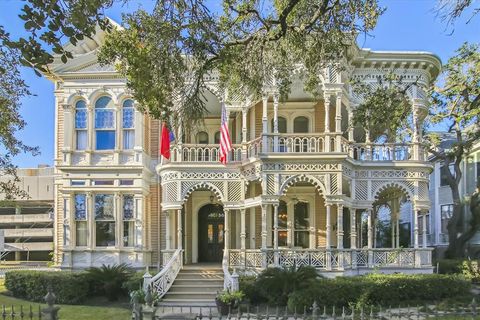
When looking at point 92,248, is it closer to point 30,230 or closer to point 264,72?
point 264,72

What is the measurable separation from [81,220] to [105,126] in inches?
158

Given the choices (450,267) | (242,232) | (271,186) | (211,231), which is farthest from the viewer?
(211,231)

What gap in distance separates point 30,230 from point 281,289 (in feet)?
172

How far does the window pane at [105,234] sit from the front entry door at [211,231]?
387 centimetres

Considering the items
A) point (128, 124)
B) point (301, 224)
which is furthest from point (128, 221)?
point (301, 224)

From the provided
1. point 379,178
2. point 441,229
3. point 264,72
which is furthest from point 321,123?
point 441,229

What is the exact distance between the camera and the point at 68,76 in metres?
22.9

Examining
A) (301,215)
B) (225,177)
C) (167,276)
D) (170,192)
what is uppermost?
(225,177)

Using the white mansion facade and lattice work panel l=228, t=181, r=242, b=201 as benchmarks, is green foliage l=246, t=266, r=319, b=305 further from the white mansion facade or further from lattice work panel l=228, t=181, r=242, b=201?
lattice work panel l=228, t=181, r=242, b=201

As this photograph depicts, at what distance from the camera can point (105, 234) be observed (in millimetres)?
22953

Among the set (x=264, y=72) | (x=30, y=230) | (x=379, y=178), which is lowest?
(x=30, y=230)

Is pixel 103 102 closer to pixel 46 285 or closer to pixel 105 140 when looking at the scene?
pixel 105 140

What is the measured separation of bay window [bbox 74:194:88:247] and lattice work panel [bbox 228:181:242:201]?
605cm

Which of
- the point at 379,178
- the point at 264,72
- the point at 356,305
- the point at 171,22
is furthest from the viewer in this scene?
the point at 379,178
